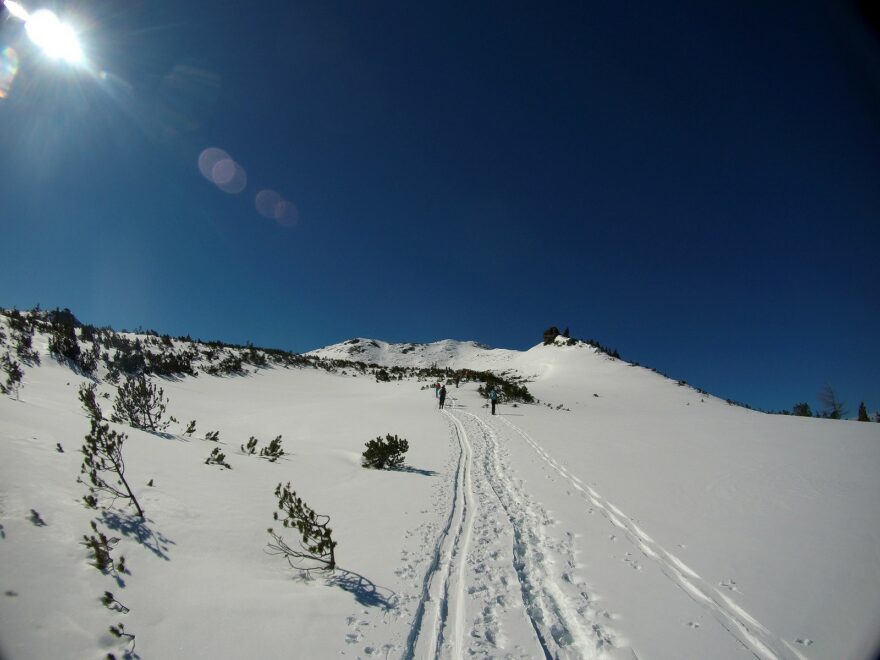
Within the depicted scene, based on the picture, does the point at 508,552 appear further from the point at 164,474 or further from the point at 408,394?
the point at 408,394

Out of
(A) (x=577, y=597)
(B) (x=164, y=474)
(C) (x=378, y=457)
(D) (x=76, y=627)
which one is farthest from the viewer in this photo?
(C) (x=378, y=457)

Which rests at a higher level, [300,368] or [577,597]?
[300,368]

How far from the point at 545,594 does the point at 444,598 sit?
1120mm

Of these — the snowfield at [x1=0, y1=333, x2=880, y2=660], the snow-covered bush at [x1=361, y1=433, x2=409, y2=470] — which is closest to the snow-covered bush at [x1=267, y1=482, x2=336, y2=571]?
the snowfield at [x1=0, y1=333, x2=880, y2=660]

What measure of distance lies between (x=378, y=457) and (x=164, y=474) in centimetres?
427

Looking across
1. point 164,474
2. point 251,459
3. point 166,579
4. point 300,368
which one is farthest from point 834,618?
point 300,368

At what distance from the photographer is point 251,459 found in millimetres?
7516

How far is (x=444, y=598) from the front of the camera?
3.64 m

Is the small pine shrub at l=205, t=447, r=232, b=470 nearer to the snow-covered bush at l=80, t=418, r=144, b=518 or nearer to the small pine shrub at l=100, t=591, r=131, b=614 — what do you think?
the snow-covered bush at l=80, t=418, r=144, b=518

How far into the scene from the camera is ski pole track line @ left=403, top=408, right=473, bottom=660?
118 inches

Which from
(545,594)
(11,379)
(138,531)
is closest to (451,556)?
(545,594)

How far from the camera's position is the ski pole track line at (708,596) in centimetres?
313

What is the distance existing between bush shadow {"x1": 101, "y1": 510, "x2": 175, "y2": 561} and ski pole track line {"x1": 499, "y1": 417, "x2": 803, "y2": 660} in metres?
5.42

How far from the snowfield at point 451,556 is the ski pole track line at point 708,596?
0.07 feet
